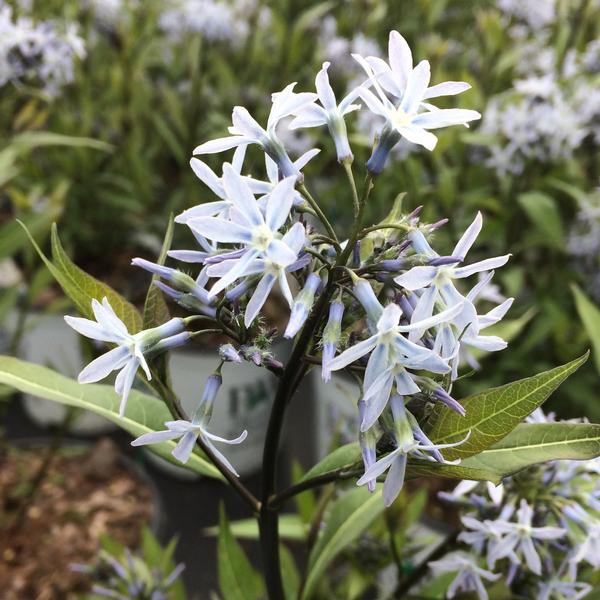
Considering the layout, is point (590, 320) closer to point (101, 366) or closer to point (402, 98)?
point (402, 98)

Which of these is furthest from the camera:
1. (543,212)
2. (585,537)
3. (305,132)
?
(305,132)

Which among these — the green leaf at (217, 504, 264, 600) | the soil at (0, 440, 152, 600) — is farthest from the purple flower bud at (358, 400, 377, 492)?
the soil at (0, 440, 152, 600)

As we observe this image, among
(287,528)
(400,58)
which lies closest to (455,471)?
(400,58)

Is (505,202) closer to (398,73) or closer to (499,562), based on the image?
(499,562)

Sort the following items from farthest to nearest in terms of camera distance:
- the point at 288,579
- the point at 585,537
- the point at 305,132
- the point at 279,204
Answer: the point at 305,132 < the point at 288,579 < the point at 585,537 < the point at 279,204

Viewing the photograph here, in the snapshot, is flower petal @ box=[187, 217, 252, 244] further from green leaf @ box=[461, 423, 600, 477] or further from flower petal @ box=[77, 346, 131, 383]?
green leaf @ box=[461, 423, 600, 477]

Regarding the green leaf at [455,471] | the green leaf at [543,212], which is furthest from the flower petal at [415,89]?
the green leaf at [543,212]
